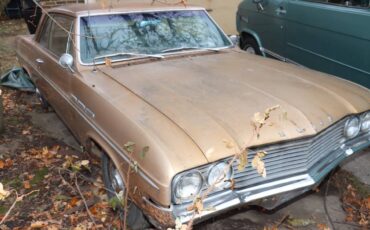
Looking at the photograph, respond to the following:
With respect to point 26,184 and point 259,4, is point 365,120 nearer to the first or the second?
point 26,184

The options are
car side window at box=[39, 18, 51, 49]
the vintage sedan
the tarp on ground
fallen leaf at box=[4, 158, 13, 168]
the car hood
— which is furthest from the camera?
the tarp on ground

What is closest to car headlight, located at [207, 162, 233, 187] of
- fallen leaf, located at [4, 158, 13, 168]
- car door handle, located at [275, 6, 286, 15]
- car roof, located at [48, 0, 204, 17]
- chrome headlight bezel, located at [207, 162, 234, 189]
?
chrome headlight bezel, located at [207, 162, 234, 189]

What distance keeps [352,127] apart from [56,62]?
9.58ft

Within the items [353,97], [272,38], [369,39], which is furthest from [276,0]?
[353,97]

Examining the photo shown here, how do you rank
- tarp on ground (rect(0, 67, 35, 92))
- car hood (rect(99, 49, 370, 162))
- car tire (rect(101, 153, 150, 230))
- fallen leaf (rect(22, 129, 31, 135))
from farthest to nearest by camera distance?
tarp on ground (rect(0, 67, 35, 92)) → fallen leaf (rect(22, 129, 31, 135)) → car tire (rect(101, 153, 150, 230)) → car hood (rect(99, 49, 370, 162))

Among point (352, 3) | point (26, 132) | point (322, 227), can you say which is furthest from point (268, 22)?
point (26, 132)

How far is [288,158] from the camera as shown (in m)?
→ 2.79

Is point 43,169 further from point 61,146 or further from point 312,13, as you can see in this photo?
point 312,13

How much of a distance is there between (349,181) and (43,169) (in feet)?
9.93

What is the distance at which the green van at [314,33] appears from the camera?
4.52 m

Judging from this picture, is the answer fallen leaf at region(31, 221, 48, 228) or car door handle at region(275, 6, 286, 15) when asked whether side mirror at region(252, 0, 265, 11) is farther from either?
fallen leaf at region(31, 221, 48, 228)

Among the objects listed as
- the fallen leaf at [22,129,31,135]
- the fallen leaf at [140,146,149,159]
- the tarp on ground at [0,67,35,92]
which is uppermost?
the fallen leaf at [140,146,149,159]

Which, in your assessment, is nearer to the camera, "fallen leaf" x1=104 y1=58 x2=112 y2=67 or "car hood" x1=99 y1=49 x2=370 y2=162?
"car hood" x1=99 y1=49 x2=370 y2=162

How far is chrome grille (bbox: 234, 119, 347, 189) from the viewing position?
2656mm
